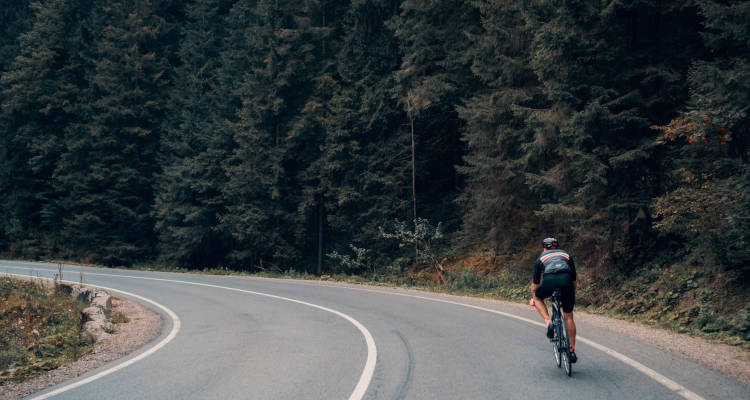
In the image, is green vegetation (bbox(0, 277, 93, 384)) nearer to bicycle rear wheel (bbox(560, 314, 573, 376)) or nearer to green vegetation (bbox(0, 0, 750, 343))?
bicycle rear wheel (bbox(560, 314, 573, 376))

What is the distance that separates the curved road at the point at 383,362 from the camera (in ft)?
18.7

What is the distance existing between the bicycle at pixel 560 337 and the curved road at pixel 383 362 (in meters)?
0.15

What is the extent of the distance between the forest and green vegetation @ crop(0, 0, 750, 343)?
0.30ft

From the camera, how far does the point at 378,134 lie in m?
27.2

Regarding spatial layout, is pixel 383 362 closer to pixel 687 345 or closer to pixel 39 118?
pixel 687 345

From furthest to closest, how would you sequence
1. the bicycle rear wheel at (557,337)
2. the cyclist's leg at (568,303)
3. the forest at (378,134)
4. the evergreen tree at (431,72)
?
the evergreen tree at (431,72) < the forest at (378,134) < the cyclist's leg at (568,303) < the bicycle rear wheel at (557,337)

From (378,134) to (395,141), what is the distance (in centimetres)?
165

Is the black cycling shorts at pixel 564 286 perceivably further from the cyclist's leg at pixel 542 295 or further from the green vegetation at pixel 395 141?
the green vegetation at pixel 395 141

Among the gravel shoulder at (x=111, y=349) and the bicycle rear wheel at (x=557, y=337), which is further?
the bicycle rear wheel at (x=557, y=337)

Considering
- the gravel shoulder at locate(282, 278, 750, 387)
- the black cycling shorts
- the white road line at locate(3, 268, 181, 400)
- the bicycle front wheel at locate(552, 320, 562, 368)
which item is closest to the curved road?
the white road line at locate(3, 268, 181, 400)

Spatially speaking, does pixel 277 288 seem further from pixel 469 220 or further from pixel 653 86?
pixel 653 86

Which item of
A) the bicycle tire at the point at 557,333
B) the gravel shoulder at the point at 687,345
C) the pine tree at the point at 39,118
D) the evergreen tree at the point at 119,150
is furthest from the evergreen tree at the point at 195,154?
the bicycle tire at the point at 557,333

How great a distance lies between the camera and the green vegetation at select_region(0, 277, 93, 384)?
7.75 m

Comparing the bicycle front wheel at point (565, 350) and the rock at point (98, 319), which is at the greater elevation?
the bicycle front wheel at point (565, 350)
